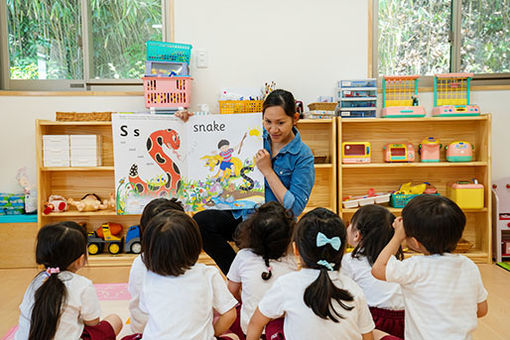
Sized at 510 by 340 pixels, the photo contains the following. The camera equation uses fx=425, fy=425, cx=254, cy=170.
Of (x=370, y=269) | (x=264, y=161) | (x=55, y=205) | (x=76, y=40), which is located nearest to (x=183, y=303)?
(x=370, y=269)

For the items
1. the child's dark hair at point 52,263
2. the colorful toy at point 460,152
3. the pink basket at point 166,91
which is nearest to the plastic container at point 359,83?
the colorful toy at point 460,152

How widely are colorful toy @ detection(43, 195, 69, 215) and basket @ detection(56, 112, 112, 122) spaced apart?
2.06ft

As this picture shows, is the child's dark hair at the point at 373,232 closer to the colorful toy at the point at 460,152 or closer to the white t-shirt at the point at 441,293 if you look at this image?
the white t-shirt at the point at 441,293

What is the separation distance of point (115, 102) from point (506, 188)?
3331 millimetres

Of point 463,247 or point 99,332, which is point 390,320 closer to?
point 99,332

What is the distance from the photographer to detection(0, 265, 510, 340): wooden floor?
2.12m

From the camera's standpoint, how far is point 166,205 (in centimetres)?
199

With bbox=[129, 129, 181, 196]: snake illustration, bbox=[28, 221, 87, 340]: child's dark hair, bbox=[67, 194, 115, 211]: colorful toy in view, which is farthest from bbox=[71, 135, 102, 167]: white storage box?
bbox=[28, 221, 87, 340]: child's dark hair

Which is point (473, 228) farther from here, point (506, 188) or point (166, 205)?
point (166, 205)

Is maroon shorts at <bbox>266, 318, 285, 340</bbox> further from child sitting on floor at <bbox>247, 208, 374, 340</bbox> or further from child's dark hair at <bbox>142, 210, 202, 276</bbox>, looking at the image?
child's dark hair at <bbox>142, 210, 202, 276</bbox>

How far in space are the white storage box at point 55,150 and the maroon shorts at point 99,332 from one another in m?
1.99

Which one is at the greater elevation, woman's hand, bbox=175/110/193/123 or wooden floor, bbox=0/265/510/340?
woman's hand, bbox=175/110/193/123

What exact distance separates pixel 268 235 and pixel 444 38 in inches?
119

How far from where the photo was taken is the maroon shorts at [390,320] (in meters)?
1.64
